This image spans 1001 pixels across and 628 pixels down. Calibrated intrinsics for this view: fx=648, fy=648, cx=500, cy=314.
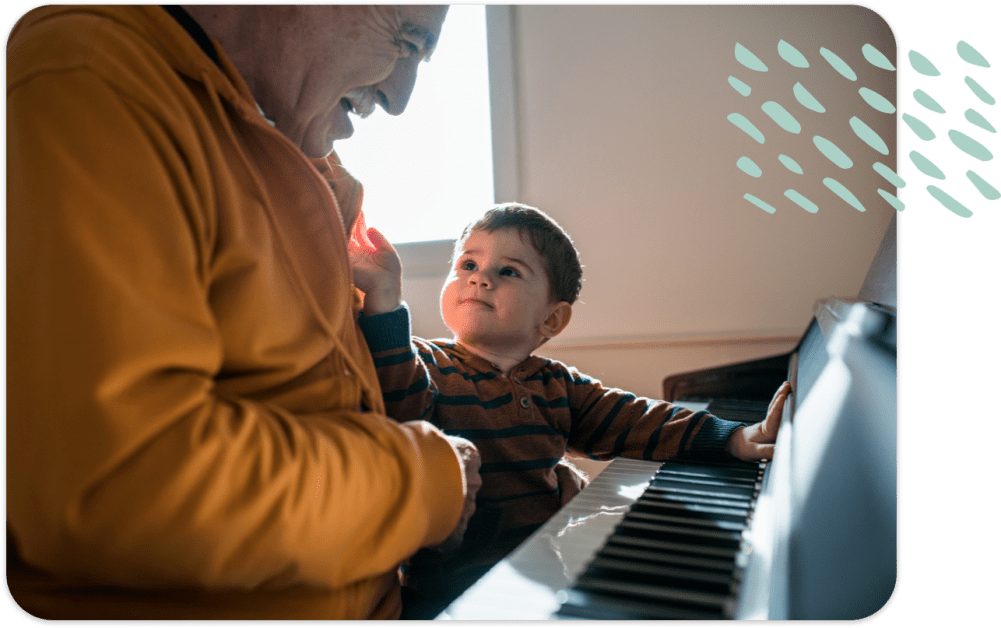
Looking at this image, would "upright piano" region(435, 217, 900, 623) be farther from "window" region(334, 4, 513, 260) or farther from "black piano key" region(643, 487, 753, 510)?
"window" region(334, 4, 513, 260)

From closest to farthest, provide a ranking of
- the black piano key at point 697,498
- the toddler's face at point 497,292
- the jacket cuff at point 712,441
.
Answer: the black piano key at point 697,498 < the jacket cuff at point 712,441 < the toddler's face at point 497,292

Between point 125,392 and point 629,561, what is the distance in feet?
1.33

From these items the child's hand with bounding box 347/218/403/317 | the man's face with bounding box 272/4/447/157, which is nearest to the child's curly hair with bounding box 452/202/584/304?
the child's hand with bounding box 347/218/403/317

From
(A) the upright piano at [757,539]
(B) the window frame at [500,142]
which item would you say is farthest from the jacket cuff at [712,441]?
(B) the window frame at [500,142]

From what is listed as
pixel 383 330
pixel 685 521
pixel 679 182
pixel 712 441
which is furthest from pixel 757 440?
pixel 679 182

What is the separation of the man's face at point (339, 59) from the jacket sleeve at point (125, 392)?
0.26 metres

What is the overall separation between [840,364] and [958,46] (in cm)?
35

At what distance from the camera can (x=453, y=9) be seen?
2066mm

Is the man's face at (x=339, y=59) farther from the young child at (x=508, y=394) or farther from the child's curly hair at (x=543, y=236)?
the child's curly hair at (x=543, y=236)

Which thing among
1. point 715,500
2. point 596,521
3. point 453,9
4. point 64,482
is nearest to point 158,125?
point 64,482

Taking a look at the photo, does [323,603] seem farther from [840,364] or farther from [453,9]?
[453,9]

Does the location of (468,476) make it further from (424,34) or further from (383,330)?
(424,34)

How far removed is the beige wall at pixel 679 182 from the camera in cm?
205

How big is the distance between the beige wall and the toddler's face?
104cm
